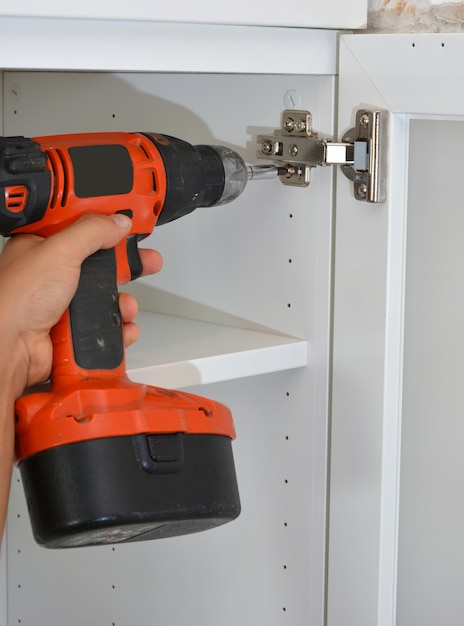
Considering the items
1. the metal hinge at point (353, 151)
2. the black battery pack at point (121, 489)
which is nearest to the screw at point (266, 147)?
the metal hinge at point (353, 151)

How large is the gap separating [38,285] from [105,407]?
101 millimetres

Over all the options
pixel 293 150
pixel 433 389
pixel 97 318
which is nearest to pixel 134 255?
pixel 97 318

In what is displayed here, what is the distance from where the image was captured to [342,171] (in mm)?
822

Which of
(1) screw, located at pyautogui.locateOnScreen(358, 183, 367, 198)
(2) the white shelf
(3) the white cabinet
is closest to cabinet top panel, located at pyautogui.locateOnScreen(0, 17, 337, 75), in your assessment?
(3) the white cabinet

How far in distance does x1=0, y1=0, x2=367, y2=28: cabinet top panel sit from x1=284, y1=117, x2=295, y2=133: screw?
0.31 ft

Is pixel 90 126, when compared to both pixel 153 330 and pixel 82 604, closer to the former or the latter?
pixel 153 330

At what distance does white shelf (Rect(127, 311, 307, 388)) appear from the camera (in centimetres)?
83

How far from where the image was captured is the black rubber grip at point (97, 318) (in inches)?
27.3

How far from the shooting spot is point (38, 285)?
671mm

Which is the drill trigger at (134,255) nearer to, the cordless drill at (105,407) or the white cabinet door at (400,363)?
the cordless drill at (105,407)

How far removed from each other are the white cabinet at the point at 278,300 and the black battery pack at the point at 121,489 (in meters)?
0.17

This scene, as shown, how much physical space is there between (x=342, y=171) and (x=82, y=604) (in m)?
0.70

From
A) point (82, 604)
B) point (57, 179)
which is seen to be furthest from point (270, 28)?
point (82, 604)

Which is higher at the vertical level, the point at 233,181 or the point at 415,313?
the point at 233,181
